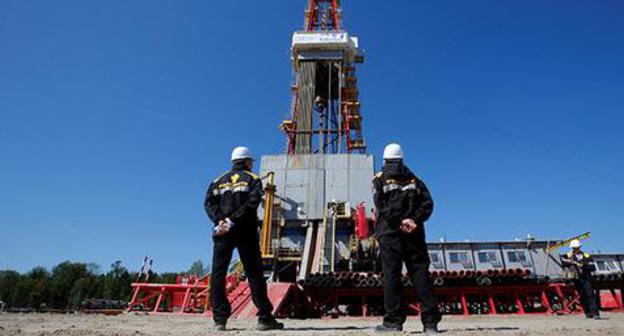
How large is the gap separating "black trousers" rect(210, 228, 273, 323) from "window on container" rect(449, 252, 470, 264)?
46.3ft

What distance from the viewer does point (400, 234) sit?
368cm

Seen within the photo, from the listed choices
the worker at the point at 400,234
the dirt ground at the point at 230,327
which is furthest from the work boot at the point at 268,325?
the worker at the point at 400,234

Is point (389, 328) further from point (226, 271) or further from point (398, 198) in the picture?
point (226, 271)

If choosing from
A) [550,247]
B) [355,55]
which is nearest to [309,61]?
[355,55]

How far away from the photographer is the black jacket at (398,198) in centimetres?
370

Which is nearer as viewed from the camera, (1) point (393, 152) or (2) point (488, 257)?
(1) point (393, 152)

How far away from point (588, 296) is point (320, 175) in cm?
1248

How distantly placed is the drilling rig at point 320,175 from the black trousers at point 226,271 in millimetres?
9040

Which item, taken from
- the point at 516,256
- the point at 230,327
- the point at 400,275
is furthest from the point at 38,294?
the point at 400,275

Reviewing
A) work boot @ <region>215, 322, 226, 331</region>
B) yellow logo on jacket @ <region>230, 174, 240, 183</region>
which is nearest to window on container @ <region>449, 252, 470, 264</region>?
yellow logo on jacket @ <region>230, 174, 240, 183</region>

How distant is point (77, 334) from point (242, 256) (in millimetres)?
1604

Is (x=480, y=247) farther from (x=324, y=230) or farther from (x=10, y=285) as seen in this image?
(x=10, y=285)

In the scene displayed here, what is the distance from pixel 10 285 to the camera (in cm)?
7156

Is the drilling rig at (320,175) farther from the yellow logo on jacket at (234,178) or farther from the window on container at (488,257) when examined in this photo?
the yellow logo on jacket at (234,178)
